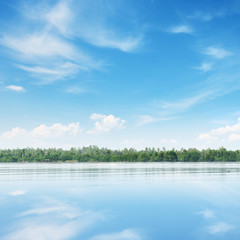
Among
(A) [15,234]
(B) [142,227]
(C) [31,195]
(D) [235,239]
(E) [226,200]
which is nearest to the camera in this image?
(D) [235,239]

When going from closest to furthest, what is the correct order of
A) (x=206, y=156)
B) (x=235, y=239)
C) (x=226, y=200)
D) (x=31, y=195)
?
(x=235, y=239) < (x=226, y=200) < (x=31, y=195) < (x=206, y=156)

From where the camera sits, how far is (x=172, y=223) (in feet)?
52.2

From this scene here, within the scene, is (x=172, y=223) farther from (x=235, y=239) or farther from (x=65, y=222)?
(x=65, y=222)

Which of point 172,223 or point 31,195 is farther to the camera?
point 31,195

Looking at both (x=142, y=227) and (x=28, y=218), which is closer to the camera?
(x=142, y=227)

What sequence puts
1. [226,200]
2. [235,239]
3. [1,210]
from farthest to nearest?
1. [226,200]
2. [1,210]
3. [235,239]

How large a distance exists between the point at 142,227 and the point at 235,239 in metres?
4.48

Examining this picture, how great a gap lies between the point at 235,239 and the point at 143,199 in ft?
36.3

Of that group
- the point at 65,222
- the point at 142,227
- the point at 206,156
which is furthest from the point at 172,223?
Result: the point at 206,156

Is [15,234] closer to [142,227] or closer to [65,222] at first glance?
[65,222]

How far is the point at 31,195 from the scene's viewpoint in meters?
26.0

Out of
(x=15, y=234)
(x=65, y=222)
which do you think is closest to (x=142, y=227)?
(x=65, y=222)

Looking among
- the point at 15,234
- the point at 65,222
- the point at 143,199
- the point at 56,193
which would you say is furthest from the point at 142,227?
the point at 56,193

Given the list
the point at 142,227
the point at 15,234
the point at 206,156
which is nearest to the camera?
the point at 15,234
